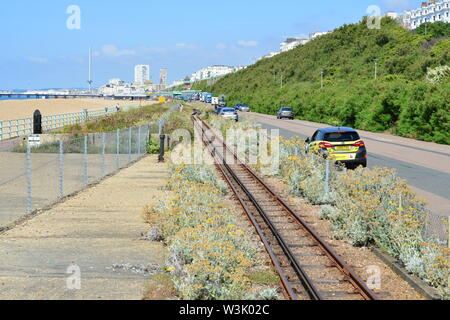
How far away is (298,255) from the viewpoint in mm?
10430

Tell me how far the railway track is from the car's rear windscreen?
150 inches

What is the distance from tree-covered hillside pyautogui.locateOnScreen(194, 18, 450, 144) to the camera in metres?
37.4

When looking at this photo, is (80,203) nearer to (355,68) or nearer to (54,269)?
(54,269)

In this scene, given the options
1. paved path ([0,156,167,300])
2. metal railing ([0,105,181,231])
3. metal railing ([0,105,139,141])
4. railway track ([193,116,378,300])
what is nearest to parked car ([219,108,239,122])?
metal railing ([0,105,139,141])

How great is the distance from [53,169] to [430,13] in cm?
17036

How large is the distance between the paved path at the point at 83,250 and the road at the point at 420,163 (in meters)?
7.33

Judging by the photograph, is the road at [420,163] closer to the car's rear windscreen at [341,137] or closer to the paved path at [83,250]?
the car's rear windscreen at [341,137]

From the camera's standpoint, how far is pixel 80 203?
1616cm

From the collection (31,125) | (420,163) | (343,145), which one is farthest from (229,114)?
(343,145)

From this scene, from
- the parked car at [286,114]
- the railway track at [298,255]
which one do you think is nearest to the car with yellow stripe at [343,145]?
the railway track at [298,255]

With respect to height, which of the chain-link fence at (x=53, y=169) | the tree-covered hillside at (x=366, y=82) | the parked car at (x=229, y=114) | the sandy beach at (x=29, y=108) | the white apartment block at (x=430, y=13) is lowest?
the chain-link fence at (x=53, y=169)

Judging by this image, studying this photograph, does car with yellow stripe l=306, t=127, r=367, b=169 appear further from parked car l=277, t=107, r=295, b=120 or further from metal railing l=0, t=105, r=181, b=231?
parked car l=277, t=107, r=295, b=120

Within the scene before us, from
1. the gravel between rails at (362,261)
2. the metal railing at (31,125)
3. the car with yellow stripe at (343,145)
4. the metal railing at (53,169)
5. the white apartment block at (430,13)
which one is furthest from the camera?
the white apartment block at (430,13)

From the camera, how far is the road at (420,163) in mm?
16587
